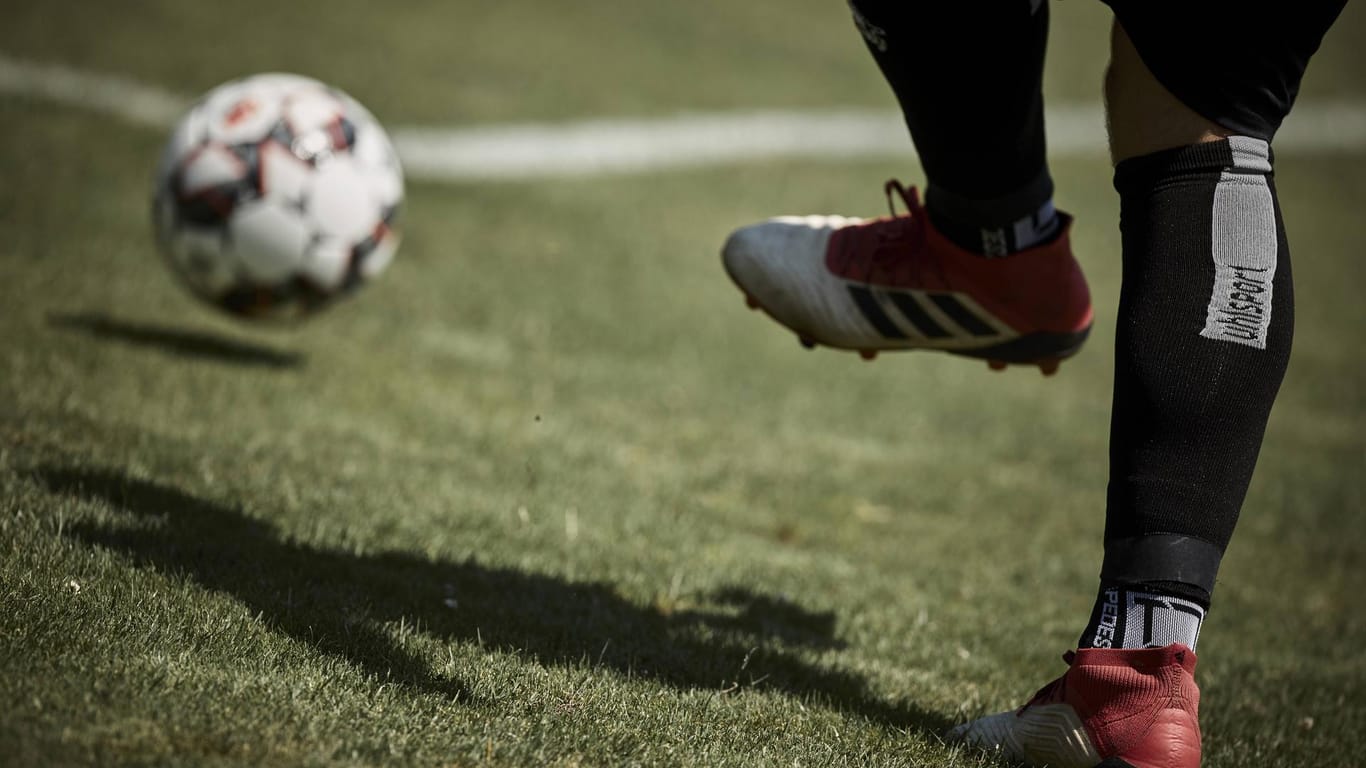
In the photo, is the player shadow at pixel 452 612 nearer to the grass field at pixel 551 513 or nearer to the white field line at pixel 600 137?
the grass field at pixel 551 513

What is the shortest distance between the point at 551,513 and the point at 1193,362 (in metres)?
2.39

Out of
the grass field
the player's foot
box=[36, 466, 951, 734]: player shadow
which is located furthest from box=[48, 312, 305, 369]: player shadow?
the player's foot

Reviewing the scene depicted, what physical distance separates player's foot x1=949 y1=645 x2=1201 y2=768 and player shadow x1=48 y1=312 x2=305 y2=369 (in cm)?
416

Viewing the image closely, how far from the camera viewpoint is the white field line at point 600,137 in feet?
34.7

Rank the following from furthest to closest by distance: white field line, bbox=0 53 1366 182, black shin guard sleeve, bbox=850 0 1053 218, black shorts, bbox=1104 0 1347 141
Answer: white field line, bbox=0 53 1366 182 < black shin guard sleeve, bbox=850 0 1053 218 < black shorts, bbox=1104 0 1347 141

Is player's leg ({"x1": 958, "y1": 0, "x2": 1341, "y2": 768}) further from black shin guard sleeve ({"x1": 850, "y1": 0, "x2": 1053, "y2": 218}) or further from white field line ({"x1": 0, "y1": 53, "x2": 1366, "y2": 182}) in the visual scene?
white field line ({"x1": 0, "y1": 53, "x2": 1366, "y2": 182})

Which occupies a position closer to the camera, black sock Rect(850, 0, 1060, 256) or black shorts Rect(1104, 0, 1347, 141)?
black shorts Rect(1104, 0, 1347, 141)

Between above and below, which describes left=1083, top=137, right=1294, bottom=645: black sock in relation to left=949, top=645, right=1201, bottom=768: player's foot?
above

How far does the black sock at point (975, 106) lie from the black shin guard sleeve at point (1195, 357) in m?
0.39

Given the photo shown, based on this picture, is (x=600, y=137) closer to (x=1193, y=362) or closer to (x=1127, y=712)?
(x=1193, y=362)

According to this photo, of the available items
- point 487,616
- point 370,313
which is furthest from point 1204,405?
point 370,313

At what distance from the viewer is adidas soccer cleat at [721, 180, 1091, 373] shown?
2.90 metres

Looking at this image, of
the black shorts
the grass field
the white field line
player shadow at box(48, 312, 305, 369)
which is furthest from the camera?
the white field line

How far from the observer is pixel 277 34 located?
1305cm
